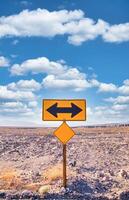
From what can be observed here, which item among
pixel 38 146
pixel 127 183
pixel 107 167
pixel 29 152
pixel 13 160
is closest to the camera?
pixel 127 183

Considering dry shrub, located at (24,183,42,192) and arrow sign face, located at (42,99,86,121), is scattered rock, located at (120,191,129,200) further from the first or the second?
arrow sign face, located at (42,99,86,121)

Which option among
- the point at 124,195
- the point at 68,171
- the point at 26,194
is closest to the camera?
the point at 26,194

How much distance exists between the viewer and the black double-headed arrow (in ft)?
56.6

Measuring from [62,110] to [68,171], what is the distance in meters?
3.32

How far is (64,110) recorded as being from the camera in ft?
56.8

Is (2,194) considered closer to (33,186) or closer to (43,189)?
(43,189)

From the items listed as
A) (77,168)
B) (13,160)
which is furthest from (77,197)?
(13,160)

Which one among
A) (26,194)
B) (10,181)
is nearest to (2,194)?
(26,194)

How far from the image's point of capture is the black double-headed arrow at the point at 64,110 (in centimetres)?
1727

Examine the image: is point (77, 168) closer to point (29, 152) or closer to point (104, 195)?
point (104, 195)

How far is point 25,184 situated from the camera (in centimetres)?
1794

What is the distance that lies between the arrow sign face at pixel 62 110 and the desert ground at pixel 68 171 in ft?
6.36

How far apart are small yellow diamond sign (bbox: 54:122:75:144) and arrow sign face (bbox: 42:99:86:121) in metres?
0.23

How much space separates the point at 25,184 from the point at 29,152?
32.0ft
